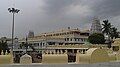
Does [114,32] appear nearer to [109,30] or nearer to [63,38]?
[109,30]

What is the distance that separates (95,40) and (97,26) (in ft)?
68.3

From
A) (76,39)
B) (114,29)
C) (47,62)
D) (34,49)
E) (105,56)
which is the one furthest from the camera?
(114,29)

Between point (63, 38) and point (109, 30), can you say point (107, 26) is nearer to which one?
point (109, 30)

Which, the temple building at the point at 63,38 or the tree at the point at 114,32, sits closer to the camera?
the temple building at the point at 63,38

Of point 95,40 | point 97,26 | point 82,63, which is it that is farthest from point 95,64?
point 97,26

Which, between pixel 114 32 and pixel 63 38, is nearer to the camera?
pixel 63 38

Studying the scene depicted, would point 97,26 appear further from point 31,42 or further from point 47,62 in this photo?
point 47,62

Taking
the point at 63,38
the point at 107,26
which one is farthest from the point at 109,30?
the point at 63,38

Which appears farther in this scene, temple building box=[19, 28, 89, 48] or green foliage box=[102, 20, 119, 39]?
green foliage box=[102, 20, 119, 39]

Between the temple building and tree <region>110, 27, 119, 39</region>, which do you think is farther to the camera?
tree <region>110, 27, 119, 39</region>

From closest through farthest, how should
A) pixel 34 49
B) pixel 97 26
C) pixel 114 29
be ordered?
1. pixel 34 49
2. pixel 114 29
3. pixel 97 26

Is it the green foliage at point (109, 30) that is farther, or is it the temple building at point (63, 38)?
the green foliage at point (109, 30)

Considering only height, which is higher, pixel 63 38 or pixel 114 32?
pixel 114 32

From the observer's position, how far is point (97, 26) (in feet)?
298
